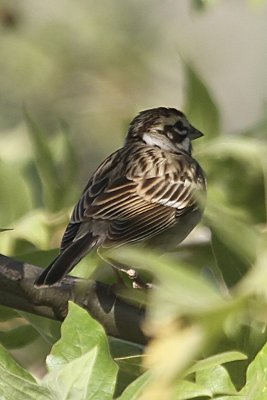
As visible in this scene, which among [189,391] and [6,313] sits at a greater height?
[189,391]

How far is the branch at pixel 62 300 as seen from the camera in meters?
1.21

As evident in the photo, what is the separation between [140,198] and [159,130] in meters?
0.69

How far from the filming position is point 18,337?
1266 millimetres

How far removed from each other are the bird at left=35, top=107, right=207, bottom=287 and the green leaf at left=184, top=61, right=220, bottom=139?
0.79 metres

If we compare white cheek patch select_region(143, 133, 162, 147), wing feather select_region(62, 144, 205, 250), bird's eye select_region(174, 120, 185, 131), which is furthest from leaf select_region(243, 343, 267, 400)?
white cheek patch select_region(143, 133, 162, 147)

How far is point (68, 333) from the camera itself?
3.02 feet

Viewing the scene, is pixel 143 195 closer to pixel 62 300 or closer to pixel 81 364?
pixel 62 300

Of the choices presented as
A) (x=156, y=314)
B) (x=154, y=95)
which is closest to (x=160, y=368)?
(x=156, y=314)

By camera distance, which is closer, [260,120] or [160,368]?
[160,368]

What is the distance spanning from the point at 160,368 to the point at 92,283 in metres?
0.79

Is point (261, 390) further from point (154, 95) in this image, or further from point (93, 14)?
point (154, 95)

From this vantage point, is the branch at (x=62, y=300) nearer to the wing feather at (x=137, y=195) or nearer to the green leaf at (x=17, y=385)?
the green leaf at (x=17, y=385)

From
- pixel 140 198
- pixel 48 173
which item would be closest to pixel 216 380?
pixel 48 173

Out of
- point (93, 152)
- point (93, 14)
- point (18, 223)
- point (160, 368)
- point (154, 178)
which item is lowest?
point (93, 152)
